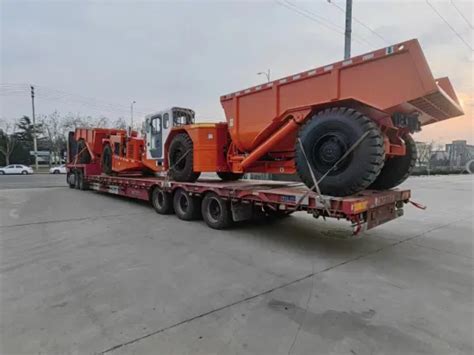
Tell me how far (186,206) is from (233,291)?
4317 mm

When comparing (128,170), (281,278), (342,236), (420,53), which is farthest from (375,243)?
(128,170)

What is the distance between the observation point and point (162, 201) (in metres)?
8.60

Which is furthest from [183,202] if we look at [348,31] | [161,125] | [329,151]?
[348,31]

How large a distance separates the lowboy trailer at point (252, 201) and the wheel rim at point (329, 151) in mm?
487

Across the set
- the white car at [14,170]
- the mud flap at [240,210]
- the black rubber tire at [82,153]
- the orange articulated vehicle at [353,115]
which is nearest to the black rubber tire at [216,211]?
the mud flap at [240,210]

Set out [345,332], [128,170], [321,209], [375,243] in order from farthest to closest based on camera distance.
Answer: [128,170] < [375,243] < [321,209] < [345,332]

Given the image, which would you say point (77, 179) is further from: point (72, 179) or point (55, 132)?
point (55, 132)

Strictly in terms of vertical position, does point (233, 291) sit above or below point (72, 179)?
below

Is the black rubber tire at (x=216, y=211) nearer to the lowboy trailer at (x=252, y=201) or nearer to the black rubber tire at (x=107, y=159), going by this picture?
the lowboy trailer at (x=252, y=201)

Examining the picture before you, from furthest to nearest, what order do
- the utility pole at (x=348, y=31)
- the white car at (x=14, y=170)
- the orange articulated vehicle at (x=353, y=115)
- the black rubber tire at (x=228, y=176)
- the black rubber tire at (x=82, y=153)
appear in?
the white car at (x=14, y=170) < the black rubber tire at (x=82, y=153) < the black rubber tire at (x=228, y=176) < the utility pole at (x=348, y=31) < the orange articulated vehicle at (x=353, y=115)

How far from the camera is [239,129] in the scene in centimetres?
666

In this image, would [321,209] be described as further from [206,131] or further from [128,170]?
[128,170]

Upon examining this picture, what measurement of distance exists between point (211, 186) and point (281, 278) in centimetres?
321

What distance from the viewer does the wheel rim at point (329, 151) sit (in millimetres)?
4477
